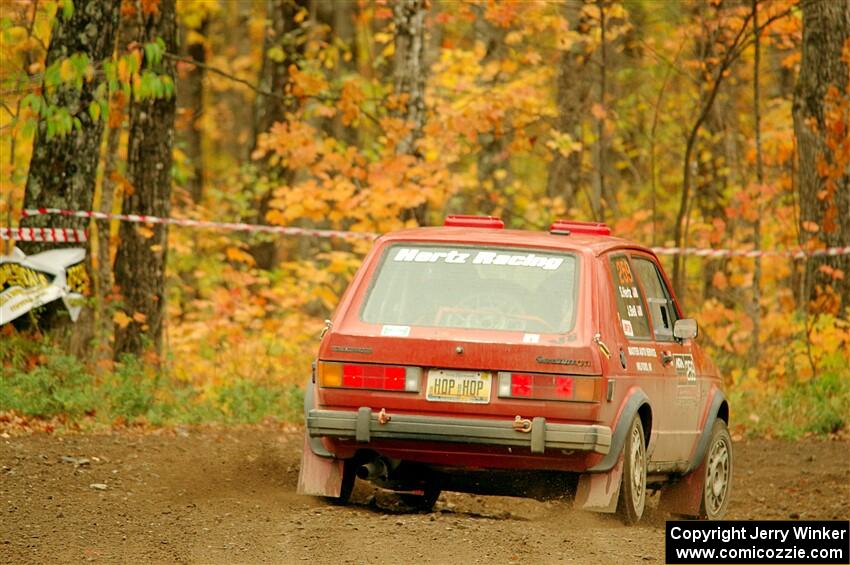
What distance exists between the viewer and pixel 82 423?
11797 mm

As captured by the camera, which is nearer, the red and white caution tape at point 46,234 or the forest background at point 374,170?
the red and white caution tape at point 46,234

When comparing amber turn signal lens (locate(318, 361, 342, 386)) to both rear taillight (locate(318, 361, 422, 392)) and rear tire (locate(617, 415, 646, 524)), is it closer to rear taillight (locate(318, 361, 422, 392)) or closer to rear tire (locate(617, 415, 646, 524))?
rear taillight (locate(318, 361, 422, 392))

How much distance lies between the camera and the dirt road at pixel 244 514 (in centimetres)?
714

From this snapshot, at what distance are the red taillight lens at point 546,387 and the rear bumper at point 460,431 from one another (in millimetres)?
145

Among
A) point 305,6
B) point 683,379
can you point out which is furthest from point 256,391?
point 305,6

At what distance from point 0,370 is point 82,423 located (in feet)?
3.66

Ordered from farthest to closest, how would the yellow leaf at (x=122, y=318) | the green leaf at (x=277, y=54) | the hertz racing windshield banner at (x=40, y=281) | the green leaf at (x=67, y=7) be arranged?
the green leaf at (x=277, y=54) < the yellow leaf at (x=122, y=318) < the hertz racing windshield banner at (x=40, y=281) < the green leaf at (x=67, y=7)

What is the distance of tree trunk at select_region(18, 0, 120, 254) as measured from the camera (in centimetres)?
1360

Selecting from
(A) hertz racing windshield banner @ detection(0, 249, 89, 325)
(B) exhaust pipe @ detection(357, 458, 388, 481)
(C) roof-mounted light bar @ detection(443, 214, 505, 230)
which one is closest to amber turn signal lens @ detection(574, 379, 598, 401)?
(B) exhaust pipe @ detection(357, 458, 388, 481)

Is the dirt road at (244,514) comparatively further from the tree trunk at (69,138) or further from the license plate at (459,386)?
the tree trunk at (69,138)

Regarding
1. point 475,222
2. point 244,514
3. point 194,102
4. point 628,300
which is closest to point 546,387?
point 628,300

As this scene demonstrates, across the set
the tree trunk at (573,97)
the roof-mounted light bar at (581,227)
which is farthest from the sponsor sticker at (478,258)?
the tree trunk at (573,97)

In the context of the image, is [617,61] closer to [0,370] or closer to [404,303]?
[0,370]

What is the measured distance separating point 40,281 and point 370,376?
6.31 m
